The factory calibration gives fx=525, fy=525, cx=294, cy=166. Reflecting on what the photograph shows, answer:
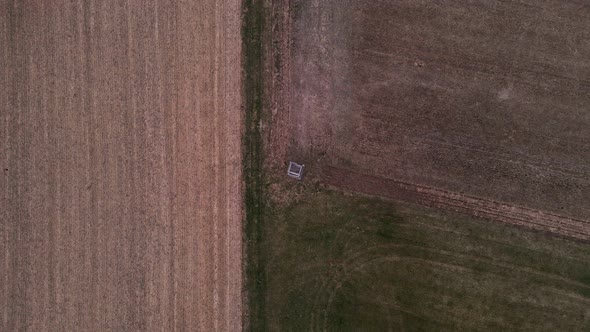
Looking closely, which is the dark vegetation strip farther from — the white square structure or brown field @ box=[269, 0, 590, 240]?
the white square structure

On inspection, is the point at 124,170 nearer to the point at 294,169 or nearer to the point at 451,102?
the point at 294,169

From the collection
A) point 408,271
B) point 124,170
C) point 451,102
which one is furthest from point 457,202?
point 124,170

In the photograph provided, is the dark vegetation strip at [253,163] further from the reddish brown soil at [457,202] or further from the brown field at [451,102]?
the reddish brown soil at [457,202]

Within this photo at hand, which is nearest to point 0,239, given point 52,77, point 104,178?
point 104,178

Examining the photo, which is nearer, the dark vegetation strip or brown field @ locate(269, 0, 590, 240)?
brown field @ locate(269, 0, 590, 240)

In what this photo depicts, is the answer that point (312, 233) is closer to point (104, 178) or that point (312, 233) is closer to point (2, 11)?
point (104, 178)

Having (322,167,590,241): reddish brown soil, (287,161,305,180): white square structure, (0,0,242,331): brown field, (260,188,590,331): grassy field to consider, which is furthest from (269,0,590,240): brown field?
(0,0,242,331): brown field
